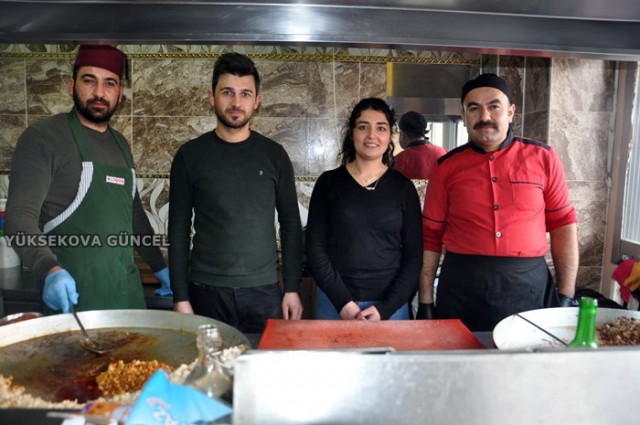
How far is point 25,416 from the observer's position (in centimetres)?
85

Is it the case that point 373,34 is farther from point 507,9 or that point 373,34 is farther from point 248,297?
point 248,297

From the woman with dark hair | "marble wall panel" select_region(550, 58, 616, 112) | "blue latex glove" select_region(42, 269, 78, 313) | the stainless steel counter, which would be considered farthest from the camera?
"marble wall panel" select_region(550, 58, 616, 112)

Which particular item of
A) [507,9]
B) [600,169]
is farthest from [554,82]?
[507,9]

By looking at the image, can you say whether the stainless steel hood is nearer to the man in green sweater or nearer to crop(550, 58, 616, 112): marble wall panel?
the man in green sweater

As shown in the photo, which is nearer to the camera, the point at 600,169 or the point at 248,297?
the point at 248,297

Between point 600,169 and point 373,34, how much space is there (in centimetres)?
255

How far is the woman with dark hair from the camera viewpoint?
6.59 feet

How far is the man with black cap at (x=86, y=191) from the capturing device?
179 cm

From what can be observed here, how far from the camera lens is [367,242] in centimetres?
201

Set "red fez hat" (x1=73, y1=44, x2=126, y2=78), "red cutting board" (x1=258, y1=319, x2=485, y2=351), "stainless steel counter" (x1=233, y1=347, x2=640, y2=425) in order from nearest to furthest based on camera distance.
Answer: "stainless steel counter" (x1=233, y1=347, x2=640, y2=425) → "red cutting board" (x1=258, y1=319, x2=485, y2=351) → "red fez hat" (x1=73, y1=44, x2=126, y2=78)

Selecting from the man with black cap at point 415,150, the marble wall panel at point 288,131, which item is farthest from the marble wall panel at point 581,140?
the marble wall panel at point 288,131

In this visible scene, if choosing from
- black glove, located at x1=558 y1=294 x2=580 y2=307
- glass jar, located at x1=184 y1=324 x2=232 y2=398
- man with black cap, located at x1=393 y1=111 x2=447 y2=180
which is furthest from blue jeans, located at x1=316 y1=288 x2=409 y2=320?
man with black cap, located at x1=393 y1=111 x2=447 y2=180

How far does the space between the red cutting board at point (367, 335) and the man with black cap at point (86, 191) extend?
3.04 ft

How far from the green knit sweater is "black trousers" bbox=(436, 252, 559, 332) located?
638 millimetres
